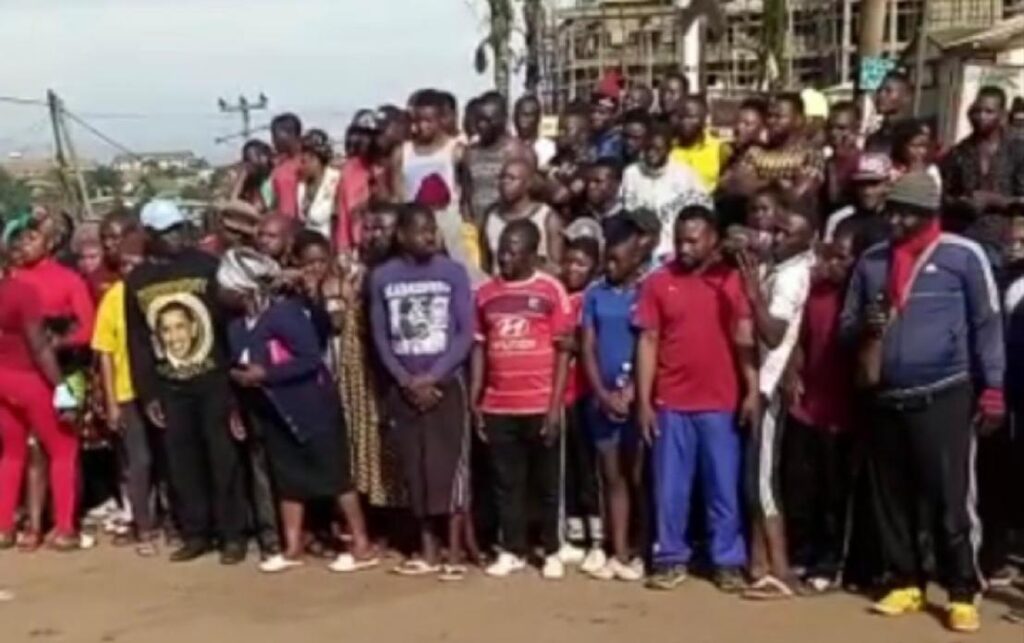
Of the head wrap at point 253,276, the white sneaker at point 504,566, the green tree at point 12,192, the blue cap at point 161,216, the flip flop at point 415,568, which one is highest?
the blue cap at point 161,216

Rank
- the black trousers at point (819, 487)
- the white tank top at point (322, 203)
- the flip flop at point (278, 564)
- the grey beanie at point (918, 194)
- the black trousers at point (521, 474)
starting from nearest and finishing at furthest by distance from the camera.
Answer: the grey beanie at point (918, 194), the black trousers at point (819, 487), the black trousers at point (521, 474), the flip flop at point (278, 564), the white tank top at point (322, 203)

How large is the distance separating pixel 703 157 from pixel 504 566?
267 centimetres

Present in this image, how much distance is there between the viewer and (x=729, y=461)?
28.8 ft

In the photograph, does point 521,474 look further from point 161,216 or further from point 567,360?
point 161,216

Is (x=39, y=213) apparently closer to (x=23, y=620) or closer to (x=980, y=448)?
(x=23, y=620)

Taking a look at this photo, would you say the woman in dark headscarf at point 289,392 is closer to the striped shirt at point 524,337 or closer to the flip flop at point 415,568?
the flip flop at point 415,568

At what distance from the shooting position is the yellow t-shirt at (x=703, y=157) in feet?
34.6

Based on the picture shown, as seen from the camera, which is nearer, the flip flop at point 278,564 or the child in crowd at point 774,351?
the child in crowd at point 774,351

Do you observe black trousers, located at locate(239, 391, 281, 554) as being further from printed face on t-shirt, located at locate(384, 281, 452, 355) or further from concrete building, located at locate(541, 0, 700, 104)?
concrete building, located at locate(541, 0, 700, 104)

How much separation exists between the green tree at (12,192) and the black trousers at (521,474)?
20.9 ft

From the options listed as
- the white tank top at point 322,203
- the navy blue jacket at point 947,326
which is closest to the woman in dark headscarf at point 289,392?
the white tank top at point 322,203

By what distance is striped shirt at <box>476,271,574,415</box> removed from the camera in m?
9.12

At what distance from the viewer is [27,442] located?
1052 centimetres

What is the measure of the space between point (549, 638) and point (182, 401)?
264 centimetres
